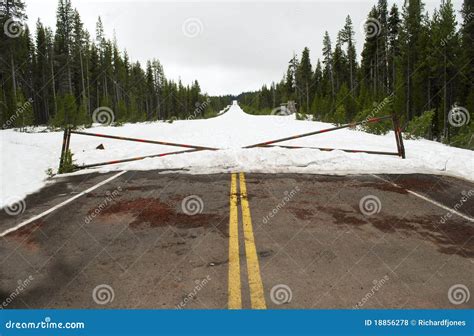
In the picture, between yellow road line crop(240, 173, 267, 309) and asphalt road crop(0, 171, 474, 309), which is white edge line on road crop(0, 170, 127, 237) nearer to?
asphalt road crop(0, 171, 474, 309)

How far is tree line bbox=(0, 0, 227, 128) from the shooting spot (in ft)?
129

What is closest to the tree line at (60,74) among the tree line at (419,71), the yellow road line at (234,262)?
the tree line at (419,71)

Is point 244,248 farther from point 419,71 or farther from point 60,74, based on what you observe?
point 60,74

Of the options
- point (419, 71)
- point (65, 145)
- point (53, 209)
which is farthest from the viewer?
point (419, 71)

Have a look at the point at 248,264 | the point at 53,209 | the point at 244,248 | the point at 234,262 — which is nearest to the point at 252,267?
the point at 248,264

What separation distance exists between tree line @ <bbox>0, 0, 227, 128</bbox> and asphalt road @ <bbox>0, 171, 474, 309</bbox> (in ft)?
105

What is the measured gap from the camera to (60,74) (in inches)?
2276

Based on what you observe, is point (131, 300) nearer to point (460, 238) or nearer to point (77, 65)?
point (460, 238)

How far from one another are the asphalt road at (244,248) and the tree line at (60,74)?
32.0 metres

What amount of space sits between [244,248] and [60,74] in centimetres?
6214

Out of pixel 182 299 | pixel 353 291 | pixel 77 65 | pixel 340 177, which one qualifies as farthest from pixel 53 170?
pixel 77 65

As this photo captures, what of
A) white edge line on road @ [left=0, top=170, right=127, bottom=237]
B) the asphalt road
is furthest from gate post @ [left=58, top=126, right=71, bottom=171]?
the asphalt road

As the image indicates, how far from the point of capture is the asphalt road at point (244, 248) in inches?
149

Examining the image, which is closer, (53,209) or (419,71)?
(53,209)
